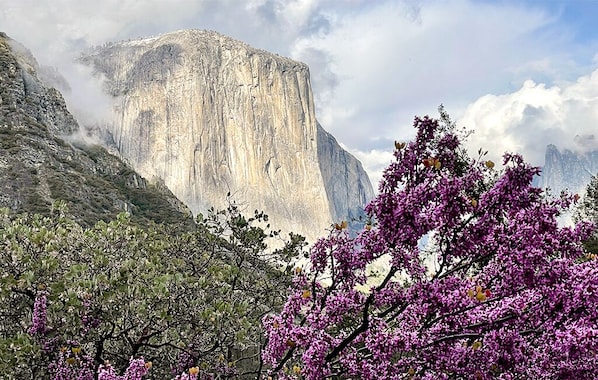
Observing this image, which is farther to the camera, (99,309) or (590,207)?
(590,207)

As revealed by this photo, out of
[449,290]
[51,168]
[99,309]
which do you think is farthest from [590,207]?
[51,168]

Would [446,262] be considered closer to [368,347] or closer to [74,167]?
[368,347]

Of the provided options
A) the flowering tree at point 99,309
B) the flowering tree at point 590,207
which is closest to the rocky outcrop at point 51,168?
the flowering tree at point 590,207

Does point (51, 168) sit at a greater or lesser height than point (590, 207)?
greater

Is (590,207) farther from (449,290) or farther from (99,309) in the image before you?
(99,309)

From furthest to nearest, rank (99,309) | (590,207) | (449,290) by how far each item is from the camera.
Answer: (590,207), (99,309), (449,290)

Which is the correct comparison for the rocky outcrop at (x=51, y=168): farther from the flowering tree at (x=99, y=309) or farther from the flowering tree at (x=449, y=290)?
the flowering tree at (x=449, y=290)

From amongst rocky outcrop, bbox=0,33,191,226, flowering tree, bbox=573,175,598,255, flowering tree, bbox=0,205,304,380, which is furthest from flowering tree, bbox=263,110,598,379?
rocky outcrop, bbox=0,33,191,226

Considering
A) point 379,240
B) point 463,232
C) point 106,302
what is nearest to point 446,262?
point 463,232
